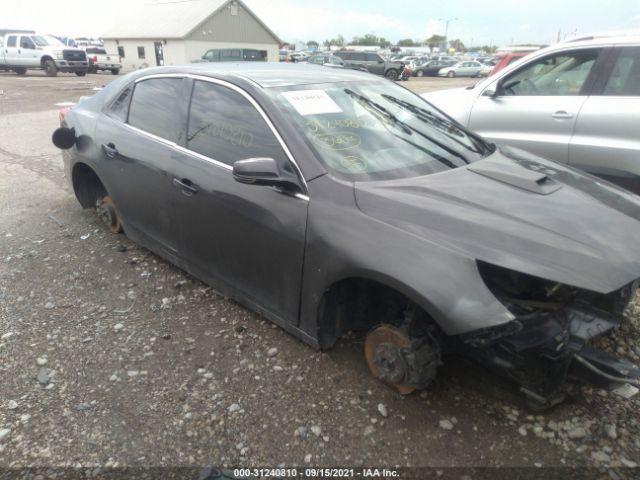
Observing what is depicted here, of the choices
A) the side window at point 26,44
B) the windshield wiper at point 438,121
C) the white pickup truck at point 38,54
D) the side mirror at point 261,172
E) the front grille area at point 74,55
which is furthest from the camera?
the front grille area at point 74,55

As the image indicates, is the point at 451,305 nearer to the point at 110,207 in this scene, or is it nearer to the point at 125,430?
the point at 125,430

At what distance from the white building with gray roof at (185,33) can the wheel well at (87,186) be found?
36.0 meters

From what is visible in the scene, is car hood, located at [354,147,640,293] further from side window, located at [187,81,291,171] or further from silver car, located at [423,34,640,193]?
silver car, located at [423,34,640,193]

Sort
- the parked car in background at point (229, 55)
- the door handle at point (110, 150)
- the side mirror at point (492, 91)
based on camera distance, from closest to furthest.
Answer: the door handle at point (110, 150) → the side mirror at point (492, 91) → the parked car in background at point (229, 55)

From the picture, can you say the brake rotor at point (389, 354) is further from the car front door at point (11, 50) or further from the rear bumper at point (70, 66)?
the car front door at point (11, 50)

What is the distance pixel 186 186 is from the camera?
2.96 m

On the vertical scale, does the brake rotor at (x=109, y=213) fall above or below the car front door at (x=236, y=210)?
below

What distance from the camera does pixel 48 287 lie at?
3508mm

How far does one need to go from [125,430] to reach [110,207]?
98.4 inches

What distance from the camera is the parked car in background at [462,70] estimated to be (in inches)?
1540

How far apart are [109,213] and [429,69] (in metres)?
40.2

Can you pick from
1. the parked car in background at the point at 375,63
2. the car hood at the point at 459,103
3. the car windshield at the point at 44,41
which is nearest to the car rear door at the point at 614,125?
the car hood at the point at 459,103

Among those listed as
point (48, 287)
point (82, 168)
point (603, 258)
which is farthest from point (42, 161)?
point (603, 258)

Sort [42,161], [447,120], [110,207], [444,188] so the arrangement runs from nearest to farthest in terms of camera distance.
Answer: [444,188] < [447,120] < [110,207] < [42,161]
